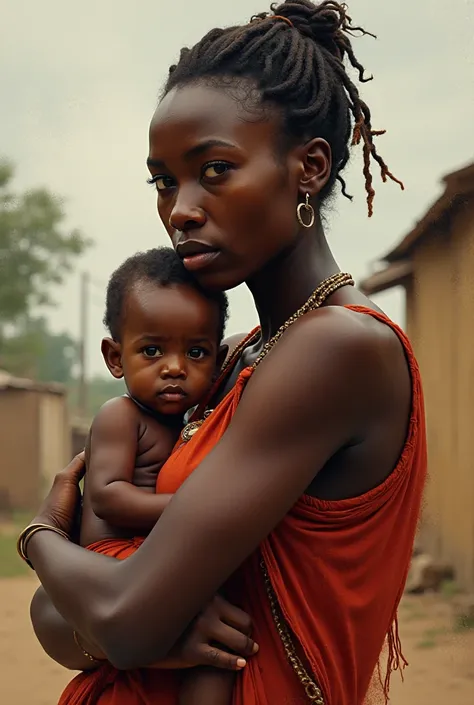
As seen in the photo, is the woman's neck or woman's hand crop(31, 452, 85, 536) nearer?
the woman's neck

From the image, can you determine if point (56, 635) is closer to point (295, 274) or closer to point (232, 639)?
point (232, 639)

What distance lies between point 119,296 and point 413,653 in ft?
18.3

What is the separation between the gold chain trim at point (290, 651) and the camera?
1566 mm

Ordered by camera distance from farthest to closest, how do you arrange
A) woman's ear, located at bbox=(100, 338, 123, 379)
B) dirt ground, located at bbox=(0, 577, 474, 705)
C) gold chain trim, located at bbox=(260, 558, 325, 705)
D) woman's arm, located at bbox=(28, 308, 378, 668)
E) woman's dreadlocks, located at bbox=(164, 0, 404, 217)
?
1. dirt ground, located at bbox=(0, 577, 474, 705)
2. woman's ear, located at bbox=(100, 338, 123, 379)
3. woman's dreadlocks, located at bbox=(164, 0, 404, 217)
4. gold chain trim, located at bbox=(260, 558, 325, 705)
5. woman's arm, located at bbox=(28, 308, 378, 668)

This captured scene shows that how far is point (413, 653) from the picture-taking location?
688 cm

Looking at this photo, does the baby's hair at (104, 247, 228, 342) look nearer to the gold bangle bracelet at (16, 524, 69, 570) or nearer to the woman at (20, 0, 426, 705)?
the woman at (20, 0, 426, 705)

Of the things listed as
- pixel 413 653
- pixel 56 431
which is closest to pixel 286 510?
pixel 413 653

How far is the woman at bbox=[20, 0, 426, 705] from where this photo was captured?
1.48 m

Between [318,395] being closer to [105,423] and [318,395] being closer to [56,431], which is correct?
[105,423]

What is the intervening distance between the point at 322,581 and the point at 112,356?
2.16ft

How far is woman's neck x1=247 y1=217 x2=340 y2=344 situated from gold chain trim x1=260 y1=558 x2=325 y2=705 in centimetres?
46

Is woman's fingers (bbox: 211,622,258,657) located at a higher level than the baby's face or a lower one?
lower

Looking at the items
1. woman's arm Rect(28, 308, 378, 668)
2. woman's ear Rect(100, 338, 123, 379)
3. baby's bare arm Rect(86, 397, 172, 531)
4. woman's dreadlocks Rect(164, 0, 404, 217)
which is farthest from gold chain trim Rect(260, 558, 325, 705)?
woman's dreadlocks Rect(164, 0, 404, 217)

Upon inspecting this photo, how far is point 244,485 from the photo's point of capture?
147cm
